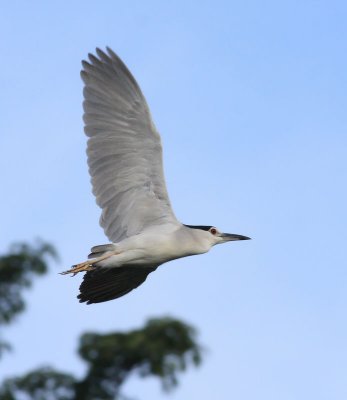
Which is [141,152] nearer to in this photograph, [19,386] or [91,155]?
[91,155]

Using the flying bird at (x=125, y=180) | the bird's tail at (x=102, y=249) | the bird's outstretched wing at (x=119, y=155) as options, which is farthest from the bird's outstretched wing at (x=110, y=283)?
the bird's outstretched wing at (x=119, y=155)

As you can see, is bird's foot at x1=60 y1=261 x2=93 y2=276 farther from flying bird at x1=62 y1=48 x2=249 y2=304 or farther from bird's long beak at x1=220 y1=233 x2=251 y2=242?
bird's long beak at x1=220 y1=233 x2=251 y2=242

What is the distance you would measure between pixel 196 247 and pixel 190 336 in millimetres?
2654

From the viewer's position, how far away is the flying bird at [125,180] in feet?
51.1

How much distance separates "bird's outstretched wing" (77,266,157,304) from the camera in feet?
53.0

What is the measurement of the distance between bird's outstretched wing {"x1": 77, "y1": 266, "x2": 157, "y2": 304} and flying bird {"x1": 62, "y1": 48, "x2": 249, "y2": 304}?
68 mm

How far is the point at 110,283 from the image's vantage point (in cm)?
1644

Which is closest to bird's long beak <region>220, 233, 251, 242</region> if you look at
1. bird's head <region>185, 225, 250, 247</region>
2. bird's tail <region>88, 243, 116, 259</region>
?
bird's head <region>185, 225, 250, 247</region>

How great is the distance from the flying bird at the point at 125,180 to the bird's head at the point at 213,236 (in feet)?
0.12

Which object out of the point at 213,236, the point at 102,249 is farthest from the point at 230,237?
the point at 102,249

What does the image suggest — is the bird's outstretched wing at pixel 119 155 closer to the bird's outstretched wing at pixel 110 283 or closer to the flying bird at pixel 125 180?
Result: the flying bird at pixel 125 180

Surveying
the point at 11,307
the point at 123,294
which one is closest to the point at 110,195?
the point at 123,294

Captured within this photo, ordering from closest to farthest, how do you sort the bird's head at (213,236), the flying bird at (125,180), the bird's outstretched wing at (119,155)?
the flying bird at (125,180) < the bird's outstretched wing at (119,155) < the bird's head at (213,236)

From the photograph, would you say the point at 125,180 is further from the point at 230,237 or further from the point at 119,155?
the point at 230,237
